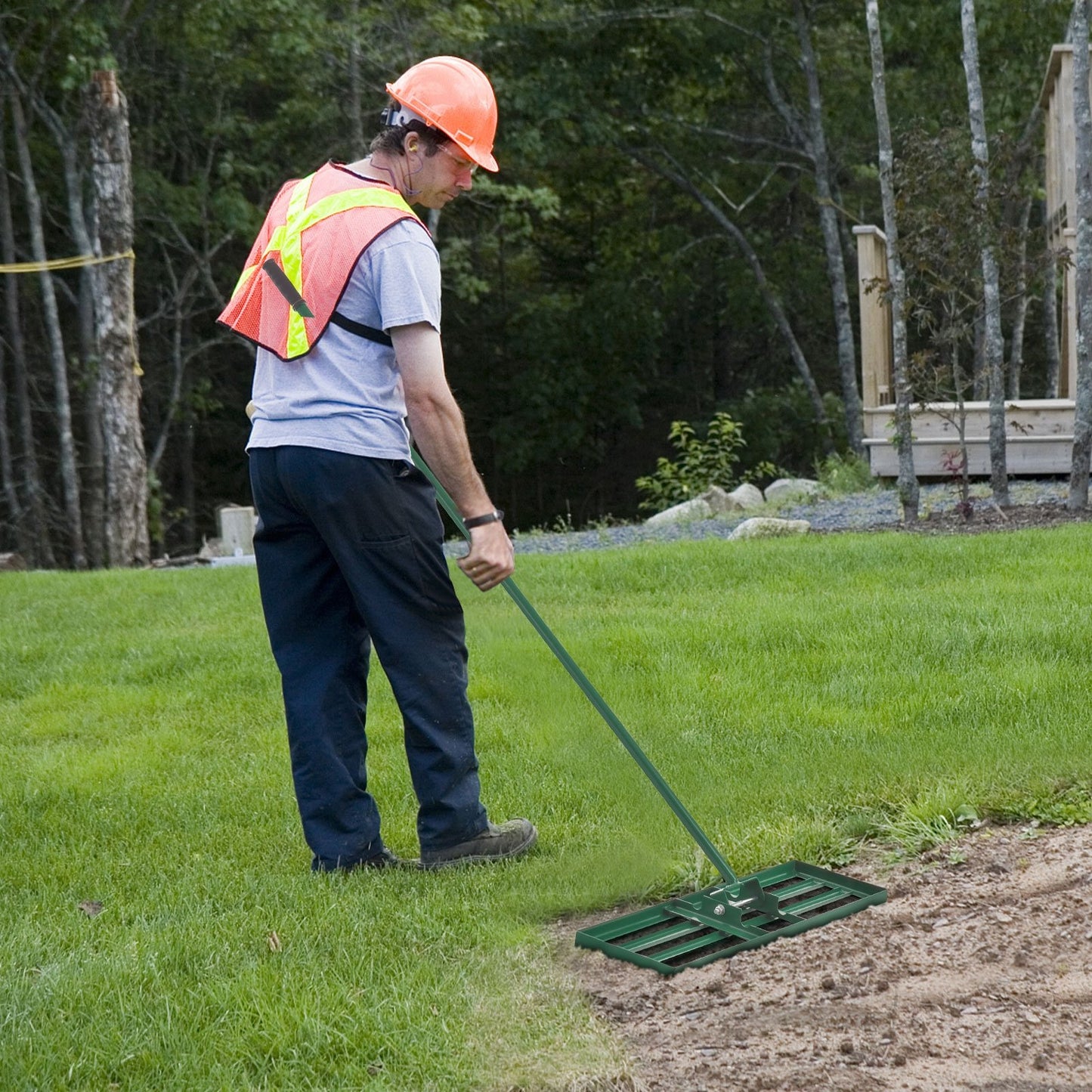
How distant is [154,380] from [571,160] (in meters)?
7.15

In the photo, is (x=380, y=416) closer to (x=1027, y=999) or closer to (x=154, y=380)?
(x=1027, y=999)

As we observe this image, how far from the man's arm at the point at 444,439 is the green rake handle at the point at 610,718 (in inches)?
1.8

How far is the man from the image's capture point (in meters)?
3.18

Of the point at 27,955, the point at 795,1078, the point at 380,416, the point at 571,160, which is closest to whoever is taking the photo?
the point at 795,1078

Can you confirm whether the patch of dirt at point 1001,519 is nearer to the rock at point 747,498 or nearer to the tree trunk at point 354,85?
the rock at point 747,498

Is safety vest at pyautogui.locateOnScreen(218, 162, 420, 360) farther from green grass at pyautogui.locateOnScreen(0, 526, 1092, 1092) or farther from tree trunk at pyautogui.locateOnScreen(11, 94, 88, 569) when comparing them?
tree trunk at pyautogui.locateOnScreen(11, 94, 88, 569)

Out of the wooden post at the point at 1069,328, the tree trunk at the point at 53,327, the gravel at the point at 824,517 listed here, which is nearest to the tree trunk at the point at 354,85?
the tree trunk at the point at 53,327

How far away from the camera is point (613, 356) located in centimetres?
2223

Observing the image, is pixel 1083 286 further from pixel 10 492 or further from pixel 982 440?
pixel 10 492

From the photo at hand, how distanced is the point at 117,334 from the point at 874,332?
6711 mm

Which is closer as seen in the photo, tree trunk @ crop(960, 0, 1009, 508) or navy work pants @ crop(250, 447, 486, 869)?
navy work pants @ crop(250, 447, 486, 869)

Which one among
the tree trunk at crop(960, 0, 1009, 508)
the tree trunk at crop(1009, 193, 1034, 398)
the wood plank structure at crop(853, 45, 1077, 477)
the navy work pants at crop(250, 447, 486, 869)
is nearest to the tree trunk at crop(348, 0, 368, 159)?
the wood plank structure at crop(853, 45, 1077, 477)

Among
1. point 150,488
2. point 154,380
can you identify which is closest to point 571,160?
point 154,380

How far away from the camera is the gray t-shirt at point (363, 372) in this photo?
314 cm
